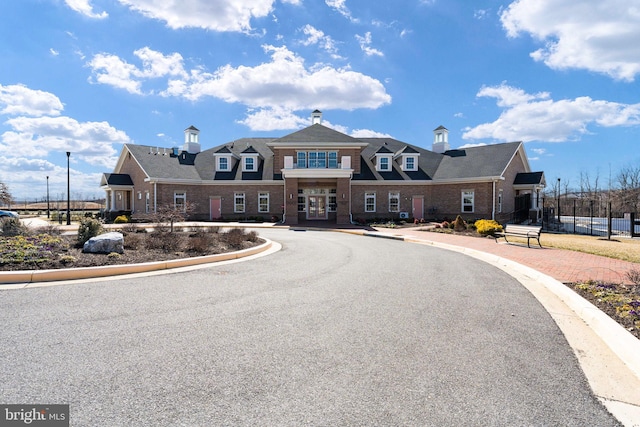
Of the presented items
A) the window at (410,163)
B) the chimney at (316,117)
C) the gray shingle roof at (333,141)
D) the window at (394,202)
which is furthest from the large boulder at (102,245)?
the chimney at (316,117)

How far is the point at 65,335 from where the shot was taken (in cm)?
476

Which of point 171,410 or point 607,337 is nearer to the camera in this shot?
point 171,410

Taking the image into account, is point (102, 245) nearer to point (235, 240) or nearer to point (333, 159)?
point (235, 240)

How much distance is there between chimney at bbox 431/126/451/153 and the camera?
121 feet

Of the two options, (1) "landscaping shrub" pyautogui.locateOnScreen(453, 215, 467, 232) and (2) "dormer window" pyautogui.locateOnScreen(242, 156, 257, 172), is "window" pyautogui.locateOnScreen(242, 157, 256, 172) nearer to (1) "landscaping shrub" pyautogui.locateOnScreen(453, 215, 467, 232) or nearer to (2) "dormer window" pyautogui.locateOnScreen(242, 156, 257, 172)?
(2) "dormer window" pyautogui.locateOnScreen(242, 156, 257, 172)

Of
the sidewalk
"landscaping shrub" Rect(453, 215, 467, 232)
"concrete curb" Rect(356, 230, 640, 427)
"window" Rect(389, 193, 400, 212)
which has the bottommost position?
"concrete curb" Rect(356, 230, 640, 427)

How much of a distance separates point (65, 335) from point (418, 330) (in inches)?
192

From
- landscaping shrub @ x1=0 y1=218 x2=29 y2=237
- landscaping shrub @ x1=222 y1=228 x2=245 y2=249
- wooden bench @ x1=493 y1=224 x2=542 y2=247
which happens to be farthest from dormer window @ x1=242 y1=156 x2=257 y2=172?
wooden bench @ x1=493 y1=224 x2=542 y2=247

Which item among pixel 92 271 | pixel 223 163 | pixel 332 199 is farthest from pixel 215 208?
pixel 92 271

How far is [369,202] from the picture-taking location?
3178 centimetres

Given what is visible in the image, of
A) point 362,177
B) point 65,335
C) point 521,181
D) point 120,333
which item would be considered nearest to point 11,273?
point 65,335

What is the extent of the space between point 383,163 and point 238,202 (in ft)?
45.5

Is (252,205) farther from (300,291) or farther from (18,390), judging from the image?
(18,390)

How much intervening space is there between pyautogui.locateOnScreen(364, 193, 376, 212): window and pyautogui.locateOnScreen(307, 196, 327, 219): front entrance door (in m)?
3.68
